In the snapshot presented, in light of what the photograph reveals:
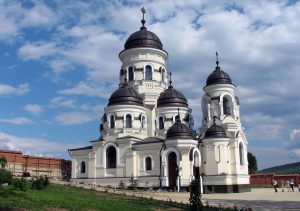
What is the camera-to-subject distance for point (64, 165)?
1661 inches

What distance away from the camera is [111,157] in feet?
121

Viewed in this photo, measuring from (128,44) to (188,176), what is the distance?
659 inches

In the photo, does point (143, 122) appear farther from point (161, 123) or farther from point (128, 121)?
point (161, 123)

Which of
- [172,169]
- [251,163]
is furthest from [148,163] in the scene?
[251,163]

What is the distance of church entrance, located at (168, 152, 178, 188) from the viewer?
110ft

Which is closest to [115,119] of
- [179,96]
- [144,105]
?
[144,105]

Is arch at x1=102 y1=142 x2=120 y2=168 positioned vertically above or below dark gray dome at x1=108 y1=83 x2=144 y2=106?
below

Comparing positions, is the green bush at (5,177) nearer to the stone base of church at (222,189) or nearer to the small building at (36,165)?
the small building at (36,165)

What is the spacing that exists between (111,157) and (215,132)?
33.2ft

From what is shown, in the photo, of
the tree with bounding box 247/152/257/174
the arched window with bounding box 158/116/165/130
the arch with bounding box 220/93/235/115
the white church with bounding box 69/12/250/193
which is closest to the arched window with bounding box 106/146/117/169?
the white church with bounding box 69/12/250/193

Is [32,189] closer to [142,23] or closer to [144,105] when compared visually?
[144,105]

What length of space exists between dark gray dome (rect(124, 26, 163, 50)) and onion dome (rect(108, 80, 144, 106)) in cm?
529

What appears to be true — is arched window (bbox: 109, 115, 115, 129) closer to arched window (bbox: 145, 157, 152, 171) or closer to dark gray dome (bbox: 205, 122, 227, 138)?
arched window (bbox: 145, 157, 152, 171)

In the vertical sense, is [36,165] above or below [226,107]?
below
